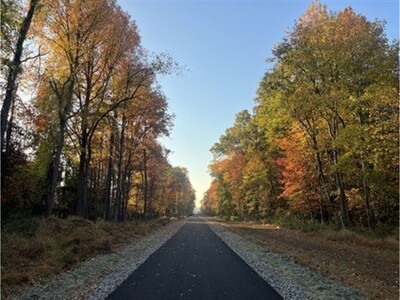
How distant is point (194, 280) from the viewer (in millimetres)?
11461

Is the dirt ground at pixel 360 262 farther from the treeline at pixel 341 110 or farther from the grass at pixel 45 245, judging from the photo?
the grass at pixel 45 245

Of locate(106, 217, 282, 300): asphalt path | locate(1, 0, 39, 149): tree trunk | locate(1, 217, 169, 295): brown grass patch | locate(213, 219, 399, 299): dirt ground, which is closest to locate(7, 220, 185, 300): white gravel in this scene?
locate(106, 217, 282, 300): asphalt path

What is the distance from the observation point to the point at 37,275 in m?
11.6

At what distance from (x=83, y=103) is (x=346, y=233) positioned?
19192 mm

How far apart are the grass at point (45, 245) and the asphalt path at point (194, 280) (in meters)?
2.72

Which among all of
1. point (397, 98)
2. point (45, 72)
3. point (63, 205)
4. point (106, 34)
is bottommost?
point (63, 205)

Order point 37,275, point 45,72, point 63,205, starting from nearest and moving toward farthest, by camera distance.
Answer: point 37,275 < point 45,72 < point 63,205

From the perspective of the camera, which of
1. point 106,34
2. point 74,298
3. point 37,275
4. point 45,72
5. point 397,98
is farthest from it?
point 106,34

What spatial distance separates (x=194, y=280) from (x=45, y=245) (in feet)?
25.2

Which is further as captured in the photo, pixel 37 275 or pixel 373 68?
pixel 373 68

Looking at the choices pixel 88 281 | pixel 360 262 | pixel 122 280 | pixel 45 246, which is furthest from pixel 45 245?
pixel 360 262

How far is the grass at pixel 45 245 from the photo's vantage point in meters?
12.2

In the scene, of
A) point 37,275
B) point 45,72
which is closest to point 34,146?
point 45,72

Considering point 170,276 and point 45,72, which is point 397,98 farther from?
point 45,72
